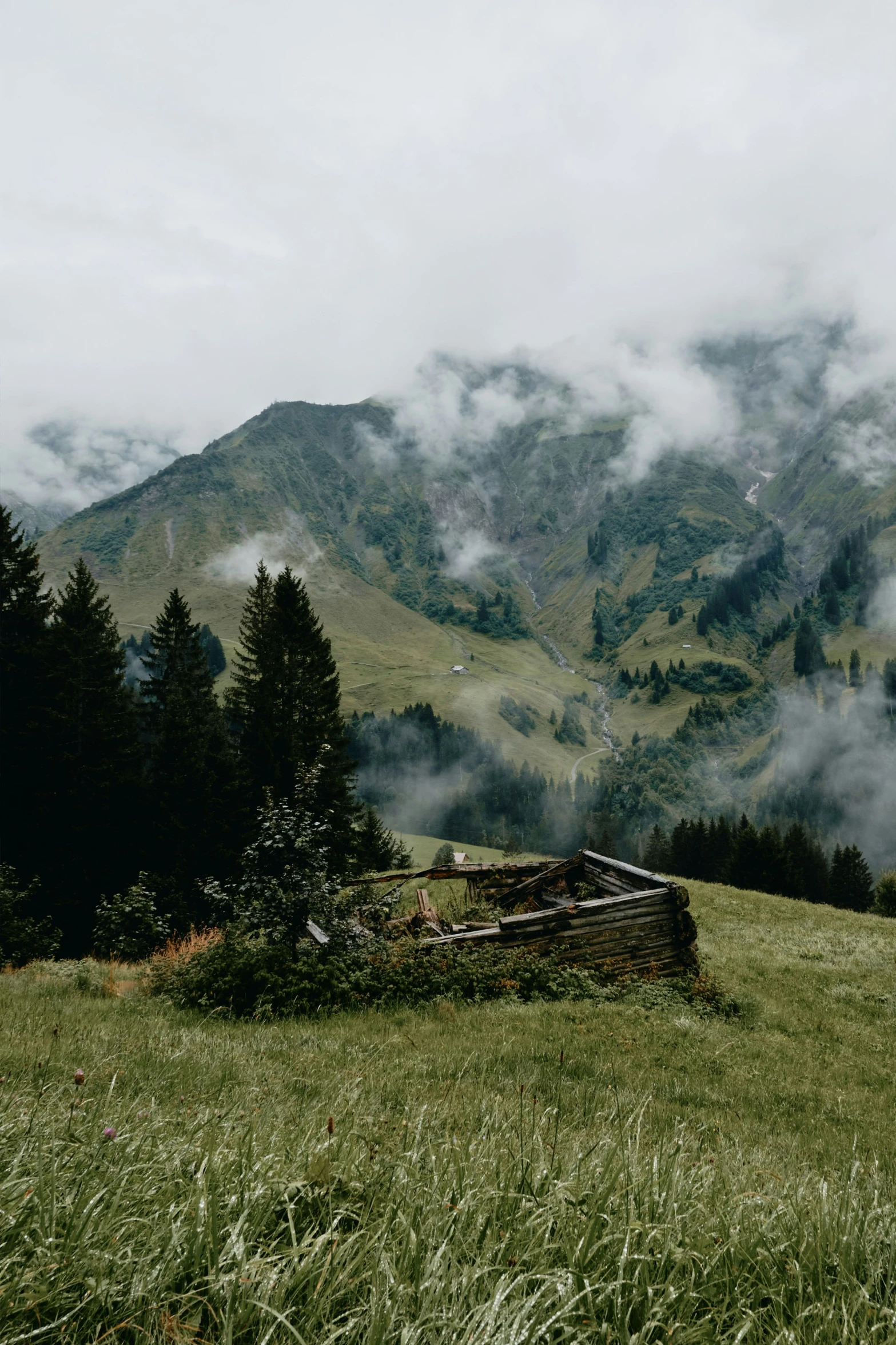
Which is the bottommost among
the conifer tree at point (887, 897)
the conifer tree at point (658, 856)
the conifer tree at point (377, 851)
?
the conifer tree at point (658, 856)

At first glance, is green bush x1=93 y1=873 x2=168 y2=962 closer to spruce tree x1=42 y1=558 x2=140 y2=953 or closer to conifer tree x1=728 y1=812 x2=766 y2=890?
spruce tree x1=42 y1=558 x2=140 y2=953

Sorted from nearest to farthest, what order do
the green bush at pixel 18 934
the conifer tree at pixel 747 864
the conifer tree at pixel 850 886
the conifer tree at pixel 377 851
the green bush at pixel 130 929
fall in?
the green bush at pixel 130 929, the green bush at pixel 18 934, the conifer tree at pixel 377 851, the conifer tree at pixel 747 864, the conifer tree at pixel 850 886

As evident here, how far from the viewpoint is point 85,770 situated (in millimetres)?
34062

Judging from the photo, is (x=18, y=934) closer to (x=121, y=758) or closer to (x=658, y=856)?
(x=121, y=758)

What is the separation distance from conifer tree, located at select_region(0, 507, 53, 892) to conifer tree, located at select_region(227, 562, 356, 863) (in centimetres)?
1171

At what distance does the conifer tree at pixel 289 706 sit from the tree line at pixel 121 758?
101mm

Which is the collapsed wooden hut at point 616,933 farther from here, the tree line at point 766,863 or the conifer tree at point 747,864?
the conifer tree at point 747,864

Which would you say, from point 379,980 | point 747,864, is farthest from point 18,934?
point 747,864

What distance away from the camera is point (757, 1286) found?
8.27 feet

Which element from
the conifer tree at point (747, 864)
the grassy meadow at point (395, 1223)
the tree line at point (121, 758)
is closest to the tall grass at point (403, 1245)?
the grassy meadow at point (395, 1223)

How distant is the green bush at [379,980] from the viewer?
1213 cm

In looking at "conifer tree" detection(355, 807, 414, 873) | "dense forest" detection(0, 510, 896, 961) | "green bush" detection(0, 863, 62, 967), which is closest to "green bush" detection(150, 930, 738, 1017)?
"dense forest" detection(0, 510, 896, 961)

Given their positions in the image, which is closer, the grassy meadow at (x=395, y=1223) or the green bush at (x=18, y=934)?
the grassy meadow at (x=395, y=1223)

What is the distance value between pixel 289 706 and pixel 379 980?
3339cm
